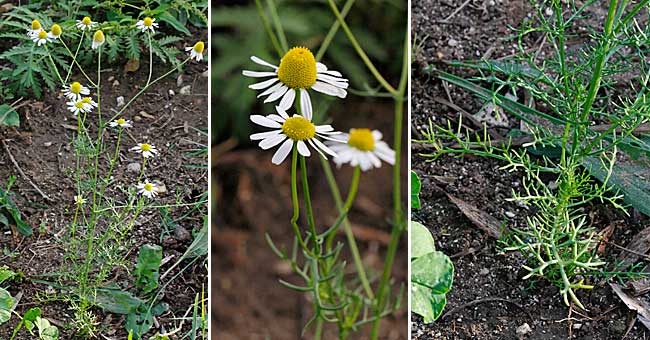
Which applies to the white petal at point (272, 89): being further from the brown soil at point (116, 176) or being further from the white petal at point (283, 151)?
the brown soil at point (116, 176)

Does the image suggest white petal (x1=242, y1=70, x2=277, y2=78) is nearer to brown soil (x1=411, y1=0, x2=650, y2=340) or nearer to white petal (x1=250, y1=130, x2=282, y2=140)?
white petal (x1=250, y1=130, x2=282, y2=140)

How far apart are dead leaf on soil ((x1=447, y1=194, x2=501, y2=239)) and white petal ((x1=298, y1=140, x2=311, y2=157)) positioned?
52 cm

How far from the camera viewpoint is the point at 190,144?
134 cm

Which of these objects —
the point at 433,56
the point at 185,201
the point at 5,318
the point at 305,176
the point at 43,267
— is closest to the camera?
the point at 305,176

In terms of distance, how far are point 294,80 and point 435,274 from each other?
410 mm

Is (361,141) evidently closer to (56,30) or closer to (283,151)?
(283,151)

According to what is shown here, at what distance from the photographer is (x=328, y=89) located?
2.58 feet

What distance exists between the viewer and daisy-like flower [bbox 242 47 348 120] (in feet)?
2.54

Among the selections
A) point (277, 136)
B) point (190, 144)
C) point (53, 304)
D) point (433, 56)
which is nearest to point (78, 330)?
point (53, 304)

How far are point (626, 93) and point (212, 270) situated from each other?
35.4 inches

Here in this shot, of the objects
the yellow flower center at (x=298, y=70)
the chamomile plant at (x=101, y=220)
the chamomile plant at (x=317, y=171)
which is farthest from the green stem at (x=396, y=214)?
the chamomile plant at (x=101, y=220)

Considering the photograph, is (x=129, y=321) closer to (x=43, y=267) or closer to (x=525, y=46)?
(x=43, y=267)

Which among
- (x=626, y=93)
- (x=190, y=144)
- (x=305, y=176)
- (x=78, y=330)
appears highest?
(x=305, y=176)

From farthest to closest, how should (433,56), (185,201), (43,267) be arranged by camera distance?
(433,56), (185,201), (43,267)
